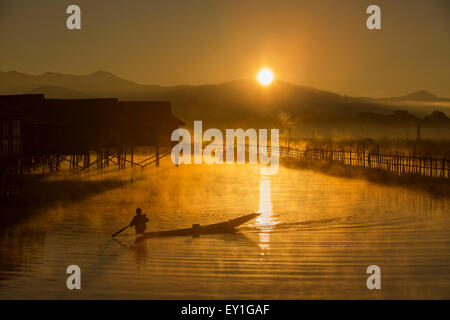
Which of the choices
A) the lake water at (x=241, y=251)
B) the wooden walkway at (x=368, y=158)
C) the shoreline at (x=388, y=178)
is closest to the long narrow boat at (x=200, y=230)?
the lake water at (x=241, y=251)

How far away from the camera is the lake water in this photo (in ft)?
37.0

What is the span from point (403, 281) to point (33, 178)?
100ft

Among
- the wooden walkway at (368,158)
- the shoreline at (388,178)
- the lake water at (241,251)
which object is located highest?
the wooden walkway at (368,158)

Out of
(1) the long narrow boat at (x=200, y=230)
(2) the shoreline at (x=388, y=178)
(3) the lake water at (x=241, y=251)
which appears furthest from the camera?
(2) the shoreline at (x=388, y=178)

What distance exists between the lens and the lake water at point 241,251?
1127 cm

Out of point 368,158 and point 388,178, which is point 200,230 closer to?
point 388,178

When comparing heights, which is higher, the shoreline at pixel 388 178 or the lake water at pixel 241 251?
the shoreline at pixel 388 178

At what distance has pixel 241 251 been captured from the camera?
49.0 feet

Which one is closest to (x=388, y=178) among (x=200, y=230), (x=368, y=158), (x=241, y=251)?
(x=368, y=158)

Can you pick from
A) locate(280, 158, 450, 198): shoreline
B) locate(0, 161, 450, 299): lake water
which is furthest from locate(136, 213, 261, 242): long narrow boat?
locate(280, 158, 450, 198): shoreline

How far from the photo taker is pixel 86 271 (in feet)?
41.5

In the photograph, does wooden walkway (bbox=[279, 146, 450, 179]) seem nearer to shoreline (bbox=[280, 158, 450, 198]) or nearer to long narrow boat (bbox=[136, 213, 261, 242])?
shoreline (bbox=[280, 158, 450, 198])

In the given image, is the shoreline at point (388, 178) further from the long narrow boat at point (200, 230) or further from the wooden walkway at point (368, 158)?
the long narrow boat at point (200, 230)
